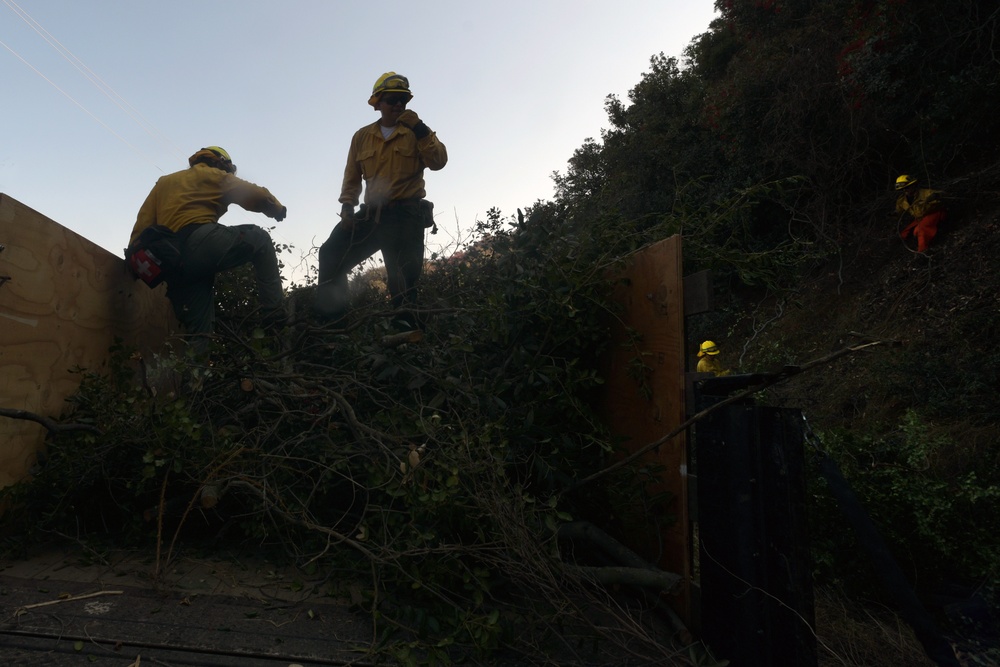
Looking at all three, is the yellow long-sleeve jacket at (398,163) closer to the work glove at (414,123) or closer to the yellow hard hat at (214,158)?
the work glove at (414,123)

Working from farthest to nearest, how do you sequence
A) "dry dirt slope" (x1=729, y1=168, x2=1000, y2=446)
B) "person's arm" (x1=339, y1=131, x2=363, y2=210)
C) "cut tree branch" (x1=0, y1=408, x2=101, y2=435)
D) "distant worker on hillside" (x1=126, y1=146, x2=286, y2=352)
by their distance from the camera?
"dry dirt slope" (x1=729, y1=168, x2=1000, y2=446)
"person's arm" (x1=339, y1=131, x2=363, y2=210)
"distant worker on hillside" (x1=126, y1=146, x2=286, y2=352)
"cut tree branch" (x1=0, y1=408, x2=101, y2=435)

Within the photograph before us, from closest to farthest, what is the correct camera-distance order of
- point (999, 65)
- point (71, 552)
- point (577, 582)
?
point (577, 582) → point (71, 552) → point (999, 65)

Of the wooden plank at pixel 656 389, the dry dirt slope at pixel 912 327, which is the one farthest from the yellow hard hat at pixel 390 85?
the dry dirt slope at pixel 912 327

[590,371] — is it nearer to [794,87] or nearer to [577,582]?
[577,582]

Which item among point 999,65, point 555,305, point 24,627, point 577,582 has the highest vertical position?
point 999,65

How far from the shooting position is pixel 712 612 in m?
2.22

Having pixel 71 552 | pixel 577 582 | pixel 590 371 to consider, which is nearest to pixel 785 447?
pixel 577 582

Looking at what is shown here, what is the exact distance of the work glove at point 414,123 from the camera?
4812 millimetres

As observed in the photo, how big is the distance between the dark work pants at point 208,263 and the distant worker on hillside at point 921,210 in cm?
978

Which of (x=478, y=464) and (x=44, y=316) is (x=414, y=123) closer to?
(x=44, y=316)

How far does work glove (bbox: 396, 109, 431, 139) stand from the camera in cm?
481

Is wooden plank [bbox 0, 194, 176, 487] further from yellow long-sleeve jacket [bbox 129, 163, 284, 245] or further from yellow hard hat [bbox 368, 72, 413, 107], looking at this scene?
yellow hard hat [bbox 368, 72, 413, 107]

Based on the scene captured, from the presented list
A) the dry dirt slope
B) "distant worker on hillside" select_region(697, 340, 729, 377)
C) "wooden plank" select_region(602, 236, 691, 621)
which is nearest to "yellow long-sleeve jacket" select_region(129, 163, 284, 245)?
"wooden plank" select_region(602, 236, 691, 621)

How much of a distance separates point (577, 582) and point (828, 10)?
1416cm
